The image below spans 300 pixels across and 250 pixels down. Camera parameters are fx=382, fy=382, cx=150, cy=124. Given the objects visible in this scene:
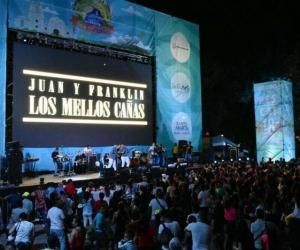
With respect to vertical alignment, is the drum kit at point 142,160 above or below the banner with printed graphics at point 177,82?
below

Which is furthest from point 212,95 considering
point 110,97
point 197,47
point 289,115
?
point 110,97

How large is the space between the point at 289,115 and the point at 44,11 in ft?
48.3

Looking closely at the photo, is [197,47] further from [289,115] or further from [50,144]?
[50,144]

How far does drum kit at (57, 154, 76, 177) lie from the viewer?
16086mm

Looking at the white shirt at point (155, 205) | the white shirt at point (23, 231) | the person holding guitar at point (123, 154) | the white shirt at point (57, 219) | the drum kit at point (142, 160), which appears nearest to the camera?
the white shirt at point (23, 231)

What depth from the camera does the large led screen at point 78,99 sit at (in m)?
15.7

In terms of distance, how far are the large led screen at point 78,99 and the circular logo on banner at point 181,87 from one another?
2006mm

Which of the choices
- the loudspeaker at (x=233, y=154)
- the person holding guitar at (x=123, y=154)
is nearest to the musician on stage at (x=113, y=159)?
the person holding guitar at (x=123, y=154)

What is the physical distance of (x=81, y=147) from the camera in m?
17.8

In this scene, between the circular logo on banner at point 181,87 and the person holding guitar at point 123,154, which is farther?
the circular logo on banner at point 181,87

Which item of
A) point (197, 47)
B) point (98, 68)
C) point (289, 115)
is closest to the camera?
point (98, 68)

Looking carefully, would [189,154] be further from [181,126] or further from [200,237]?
[200,237]

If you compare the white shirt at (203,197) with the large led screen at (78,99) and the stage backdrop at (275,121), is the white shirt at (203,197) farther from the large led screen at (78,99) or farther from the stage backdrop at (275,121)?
the stage backdrop at (275,121)

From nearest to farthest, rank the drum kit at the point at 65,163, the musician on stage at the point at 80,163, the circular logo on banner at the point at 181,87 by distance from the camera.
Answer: the drum kit at the point at 65,163, the musician on stage at the point at 80,163, the circular logo on banner at the point at 181,87
